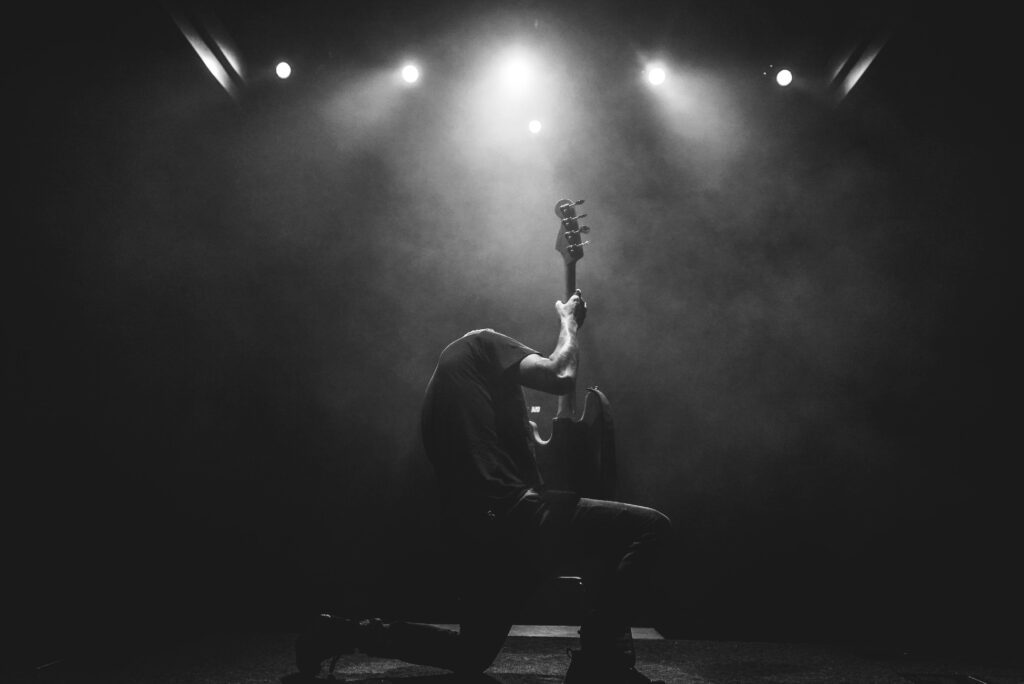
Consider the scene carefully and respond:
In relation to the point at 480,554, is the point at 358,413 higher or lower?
higher

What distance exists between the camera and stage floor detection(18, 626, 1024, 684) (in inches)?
101

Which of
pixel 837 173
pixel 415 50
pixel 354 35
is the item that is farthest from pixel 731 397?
pixel 354 35

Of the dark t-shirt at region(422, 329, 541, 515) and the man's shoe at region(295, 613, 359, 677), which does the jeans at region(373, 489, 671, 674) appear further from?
the man's shoe at region(295, 613, 359, 677)

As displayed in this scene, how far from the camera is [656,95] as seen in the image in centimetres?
455

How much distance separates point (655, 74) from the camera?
450cm

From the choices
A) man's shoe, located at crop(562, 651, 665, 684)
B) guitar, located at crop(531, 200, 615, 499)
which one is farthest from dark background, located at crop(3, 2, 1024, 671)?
man's shoe, located at crop(562, 651, 665, 684)

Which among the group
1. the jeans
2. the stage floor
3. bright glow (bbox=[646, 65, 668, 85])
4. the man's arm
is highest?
bright glow (bbox=[646, 65, 668, 85])

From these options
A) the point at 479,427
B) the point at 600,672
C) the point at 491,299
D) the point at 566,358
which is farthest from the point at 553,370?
the point at 491,299

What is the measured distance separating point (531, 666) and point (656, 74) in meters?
4.01

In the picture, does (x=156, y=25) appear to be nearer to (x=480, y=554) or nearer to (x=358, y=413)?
(x=358, y=413)

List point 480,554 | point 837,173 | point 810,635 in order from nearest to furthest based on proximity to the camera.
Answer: point 480,554, point 810,635, point 837,173

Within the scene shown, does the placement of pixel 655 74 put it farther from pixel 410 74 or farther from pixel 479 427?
pixel 479 427

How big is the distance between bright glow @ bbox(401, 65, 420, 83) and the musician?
3051mm

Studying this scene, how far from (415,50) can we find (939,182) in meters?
3.87
